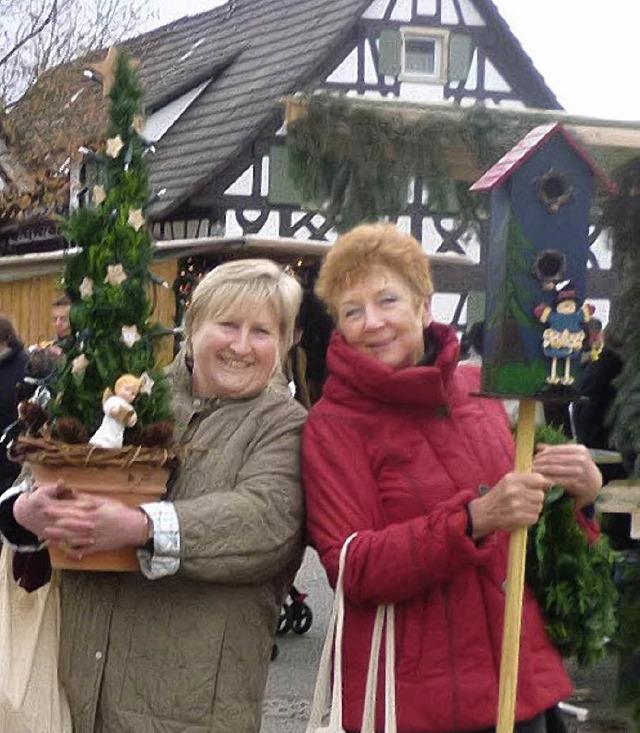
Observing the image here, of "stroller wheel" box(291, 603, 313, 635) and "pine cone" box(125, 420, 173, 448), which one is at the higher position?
"pine cone" box(125, 420, 173, 448)

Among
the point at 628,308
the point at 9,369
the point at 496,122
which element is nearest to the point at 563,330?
the point at 496,122

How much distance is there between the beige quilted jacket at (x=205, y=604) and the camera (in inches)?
117

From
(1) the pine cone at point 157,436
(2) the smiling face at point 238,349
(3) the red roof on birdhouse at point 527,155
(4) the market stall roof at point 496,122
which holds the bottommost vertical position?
(1) the pine cone at point 157,436

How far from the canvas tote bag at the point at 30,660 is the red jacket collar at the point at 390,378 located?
71 centimetres

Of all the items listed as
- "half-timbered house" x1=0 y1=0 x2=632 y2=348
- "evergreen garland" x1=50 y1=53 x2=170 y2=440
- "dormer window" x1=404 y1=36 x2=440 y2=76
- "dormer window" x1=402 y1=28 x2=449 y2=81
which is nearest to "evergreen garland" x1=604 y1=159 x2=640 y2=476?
"evergreen garland" x1=50 y1=53 x2=170 y2=440

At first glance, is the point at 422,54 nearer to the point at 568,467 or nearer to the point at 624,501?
the point at 624,501

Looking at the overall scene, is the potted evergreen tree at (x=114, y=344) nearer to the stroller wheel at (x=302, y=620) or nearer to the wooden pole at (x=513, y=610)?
the wooden pole at (x=513, y=610)

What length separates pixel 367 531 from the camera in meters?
2.94

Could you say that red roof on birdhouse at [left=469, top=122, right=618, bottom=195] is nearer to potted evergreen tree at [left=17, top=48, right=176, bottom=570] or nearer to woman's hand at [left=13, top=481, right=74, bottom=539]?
potted evergreen tree at [left=17, top=48, right=176, bottom=570]

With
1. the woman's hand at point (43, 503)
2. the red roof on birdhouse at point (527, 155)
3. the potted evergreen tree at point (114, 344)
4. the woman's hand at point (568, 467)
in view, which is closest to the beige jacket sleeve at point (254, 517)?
the potted evergreen tree at point (114, 344)

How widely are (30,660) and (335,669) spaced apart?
61cm

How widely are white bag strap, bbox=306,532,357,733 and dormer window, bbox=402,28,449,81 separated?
1669 centimetres

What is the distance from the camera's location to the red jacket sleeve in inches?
113

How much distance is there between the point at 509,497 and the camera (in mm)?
2867
